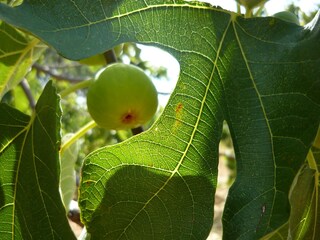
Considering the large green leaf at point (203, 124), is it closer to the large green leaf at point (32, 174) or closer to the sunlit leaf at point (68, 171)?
the large green leaf at point (32, 174)

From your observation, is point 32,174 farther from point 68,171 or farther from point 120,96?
point 68,171

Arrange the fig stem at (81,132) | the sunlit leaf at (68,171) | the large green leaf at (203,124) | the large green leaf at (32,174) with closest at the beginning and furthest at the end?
the large green leaf at (203,124) → the large green leaf at (32,174) → the fig stem at (81,132) → the sunlit leaf at (68,171)

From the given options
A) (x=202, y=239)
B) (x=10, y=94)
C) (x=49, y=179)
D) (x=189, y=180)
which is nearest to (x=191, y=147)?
(x=189, y=180)

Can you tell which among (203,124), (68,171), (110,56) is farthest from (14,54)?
(203,124)

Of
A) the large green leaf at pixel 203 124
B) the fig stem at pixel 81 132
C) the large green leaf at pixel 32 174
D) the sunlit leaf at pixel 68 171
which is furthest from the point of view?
the sunlit leaf at pixel 68 171

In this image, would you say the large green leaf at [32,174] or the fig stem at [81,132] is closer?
the large green leaf at [32,174]

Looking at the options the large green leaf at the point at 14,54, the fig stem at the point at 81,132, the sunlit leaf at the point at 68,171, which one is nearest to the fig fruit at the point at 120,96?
the fig stem at the point at 81,132

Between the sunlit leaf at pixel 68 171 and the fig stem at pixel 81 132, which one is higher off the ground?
the fig stem at pixel 81 132
